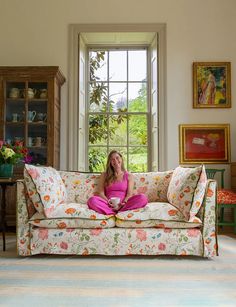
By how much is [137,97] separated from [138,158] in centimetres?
95

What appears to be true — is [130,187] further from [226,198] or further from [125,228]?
[226,198]

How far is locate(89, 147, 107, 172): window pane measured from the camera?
5691 millimetres

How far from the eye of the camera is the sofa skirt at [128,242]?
3105 mm

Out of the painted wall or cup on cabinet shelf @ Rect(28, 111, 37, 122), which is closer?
cup on cabinet shelf @ Rect(28, 111, 37, 122)

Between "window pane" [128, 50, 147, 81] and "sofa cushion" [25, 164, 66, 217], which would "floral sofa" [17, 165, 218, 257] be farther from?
"window pane" [128, 50, 147, 81]

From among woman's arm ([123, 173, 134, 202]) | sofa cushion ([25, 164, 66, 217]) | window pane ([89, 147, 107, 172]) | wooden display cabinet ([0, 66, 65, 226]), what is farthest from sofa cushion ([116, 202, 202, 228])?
window pane ([89, 147, 107, 172])

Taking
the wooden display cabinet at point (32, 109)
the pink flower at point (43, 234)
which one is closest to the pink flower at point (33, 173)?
the pink flower at point (43, 234)

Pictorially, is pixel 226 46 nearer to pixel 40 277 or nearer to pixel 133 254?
pixel 133 254

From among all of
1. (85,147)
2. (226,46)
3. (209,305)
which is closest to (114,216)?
(209,305)

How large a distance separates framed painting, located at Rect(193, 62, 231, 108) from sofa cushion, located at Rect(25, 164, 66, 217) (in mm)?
2666

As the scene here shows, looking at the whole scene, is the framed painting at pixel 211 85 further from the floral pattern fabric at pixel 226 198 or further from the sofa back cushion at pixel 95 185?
the sofa back cushion at pixel 95 185

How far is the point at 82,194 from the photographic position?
374cm

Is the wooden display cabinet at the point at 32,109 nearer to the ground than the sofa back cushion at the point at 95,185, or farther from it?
farther from it

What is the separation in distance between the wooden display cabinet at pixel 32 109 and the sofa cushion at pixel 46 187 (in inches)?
56.8
